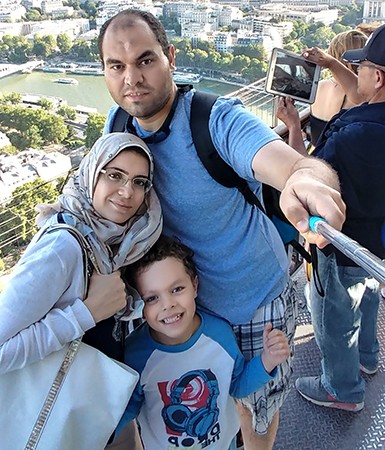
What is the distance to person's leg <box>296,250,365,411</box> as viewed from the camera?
1.15 meters

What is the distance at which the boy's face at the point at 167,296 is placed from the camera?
2.72 ft

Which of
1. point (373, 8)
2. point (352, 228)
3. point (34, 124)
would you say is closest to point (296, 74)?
point (352, 228)

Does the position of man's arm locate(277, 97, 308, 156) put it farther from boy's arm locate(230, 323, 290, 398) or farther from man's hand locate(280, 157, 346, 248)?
man's hand locate(280, 157, 346, 248)

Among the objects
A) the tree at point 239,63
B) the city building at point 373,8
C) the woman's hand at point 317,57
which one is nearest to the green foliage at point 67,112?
the tree at point 239,63

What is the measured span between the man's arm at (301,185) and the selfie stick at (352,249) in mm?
17

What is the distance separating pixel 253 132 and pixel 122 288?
0.31 meters

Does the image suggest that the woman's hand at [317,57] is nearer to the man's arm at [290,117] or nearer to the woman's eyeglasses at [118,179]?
the man's arm at [290,117]

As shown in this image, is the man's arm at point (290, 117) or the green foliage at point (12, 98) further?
the green foliage at point (12, 98)

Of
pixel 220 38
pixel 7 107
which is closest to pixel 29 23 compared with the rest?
pixel 7 107

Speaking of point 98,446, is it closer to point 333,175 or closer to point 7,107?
point 333,175

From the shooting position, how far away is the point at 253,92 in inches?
60.0

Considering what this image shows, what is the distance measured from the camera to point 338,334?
1.22 m

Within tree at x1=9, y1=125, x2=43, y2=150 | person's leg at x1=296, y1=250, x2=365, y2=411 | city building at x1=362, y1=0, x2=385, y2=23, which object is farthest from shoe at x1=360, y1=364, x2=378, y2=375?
tree at x1=9, y1=125, x2=43, y2=150

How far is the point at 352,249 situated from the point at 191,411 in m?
0.56
